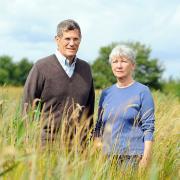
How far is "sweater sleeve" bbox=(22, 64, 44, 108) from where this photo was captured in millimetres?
4902

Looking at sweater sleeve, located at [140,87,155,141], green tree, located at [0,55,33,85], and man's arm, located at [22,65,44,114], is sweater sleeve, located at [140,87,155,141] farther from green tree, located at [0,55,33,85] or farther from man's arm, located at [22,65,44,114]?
green tree, located at [0,55,33,85]

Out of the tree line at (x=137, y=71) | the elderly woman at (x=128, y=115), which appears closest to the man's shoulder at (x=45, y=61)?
the elderly woman at (x=128, y=115)

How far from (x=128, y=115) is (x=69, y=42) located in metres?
0.81

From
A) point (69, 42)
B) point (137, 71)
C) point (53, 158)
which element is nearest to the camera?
point (53, 158)

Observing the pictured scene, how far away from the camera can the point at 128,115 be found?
475 centimetres

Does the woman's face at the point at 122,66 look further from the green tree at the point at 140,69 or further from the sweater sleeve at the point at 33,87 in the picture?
the green tree at the point at 140,69

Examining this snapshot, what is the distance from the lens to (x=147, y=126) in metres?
4.78

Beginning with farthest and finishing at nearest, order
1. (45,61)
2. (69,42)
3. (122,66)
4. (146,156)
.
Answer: (45,61)
(69,42)
(122,66)
(146,156)

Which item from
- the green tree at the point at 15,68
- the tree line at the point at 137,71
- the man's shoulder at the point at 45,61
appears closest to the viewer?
the man's shoulder at the point at 45,61

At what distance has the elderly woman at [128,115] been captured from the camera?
4.69m

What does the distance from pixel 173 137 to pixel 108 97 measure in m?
1.66

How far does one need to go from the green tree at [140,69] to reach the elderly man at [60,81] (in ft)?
206

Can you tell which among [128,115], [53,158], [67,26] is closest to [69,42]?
[67,26]

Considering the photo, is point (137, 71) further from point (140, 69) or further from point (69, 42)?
point (69, 42)
